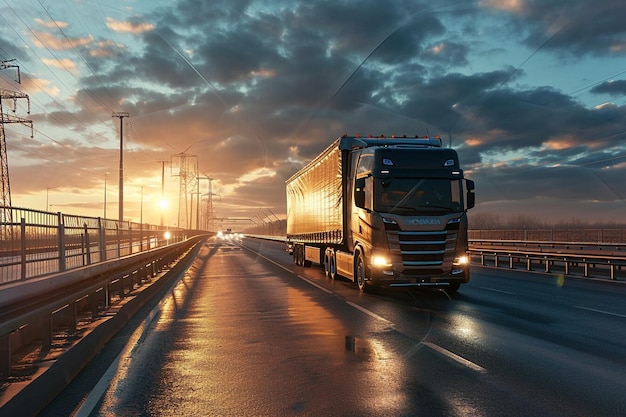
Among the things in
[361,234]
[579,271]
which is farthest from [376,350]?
[579,271]

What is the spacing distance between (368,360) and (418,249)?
7.63m

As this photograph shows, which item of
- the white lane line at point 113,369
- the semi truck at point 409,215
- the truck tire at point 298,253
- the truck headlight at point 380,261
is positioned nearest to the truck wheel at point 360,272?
the semi truck at point 409,215

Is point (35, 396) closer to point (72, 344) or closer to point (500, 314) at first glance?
point (72, 344)

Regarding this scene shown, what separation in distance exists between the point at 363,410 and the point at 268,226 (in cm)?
11808

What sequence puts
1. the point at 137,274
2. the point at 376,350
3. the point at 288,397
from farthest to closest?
the point at 137,274
the point at 376,350
the point at 288,397

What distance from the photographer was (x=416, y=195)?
16125mm

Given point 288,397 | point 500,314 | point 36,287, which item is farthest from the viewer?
point 500,314

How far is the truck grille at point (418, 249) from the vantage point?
51.2 ft

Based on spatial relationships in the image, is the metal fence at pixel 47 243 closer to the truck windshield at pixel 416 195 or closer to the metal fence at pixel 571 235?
the truck windshield at pixel 416 195

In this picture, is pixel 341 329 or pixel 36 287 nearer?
pixel 36 287

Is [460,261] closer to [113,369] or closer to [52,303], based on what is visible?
[113,369]

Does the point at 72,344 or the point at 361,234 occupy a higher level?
the point at 361,234

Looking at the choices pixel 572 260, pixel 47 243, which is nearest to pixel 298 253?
pixel 572 260

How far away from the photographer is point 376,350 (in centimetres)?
904
